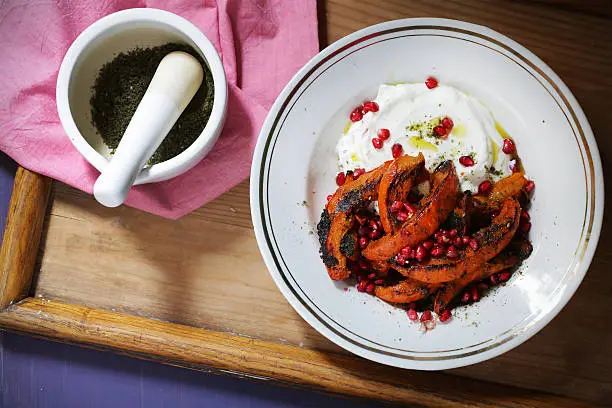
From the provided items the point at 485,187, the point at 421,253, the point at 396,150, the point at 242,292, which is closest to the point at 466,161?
the point at 485,187

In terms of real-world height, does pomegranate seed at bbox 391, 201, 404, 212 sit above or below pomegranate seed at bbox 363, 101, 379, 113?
below

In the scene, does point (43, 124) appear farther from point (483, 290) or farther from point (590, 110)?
point (590, 110)

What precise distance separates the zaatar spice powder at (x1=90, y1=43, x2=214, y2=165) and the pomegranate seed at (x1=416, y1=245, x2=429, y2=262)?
0.75 meters

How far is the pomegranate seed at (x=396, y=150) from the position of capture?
75.3 inches

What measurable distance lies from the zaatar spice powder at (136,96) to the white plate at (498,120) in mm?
223

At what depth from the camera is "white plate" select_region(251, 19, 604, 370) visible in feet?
6.14

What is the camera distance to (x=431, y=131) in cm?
193

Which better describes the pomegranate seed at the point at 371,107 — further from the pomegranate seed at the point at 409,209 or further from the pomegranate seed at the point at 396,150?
the pomegranate seed at the point at 409,209

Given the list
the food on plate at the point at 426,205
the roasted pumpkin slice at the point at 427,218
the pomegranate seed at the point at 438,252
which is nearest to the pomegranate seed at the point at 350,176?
the food on plate at the point at 426,205

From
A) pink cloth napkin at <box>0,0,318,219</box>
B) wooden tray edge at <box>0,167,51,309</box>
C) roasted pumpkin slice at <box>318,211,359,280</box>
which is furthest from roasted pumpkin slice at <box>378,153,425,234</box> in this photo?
wooden tray edge at <box>0,167,51,309</box>

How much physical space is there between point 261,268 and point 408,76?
77 centimetres

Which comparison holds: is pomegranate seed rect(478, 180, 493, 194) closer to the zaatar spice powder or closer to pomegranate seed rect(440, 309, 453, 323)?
pomegranate seed rect(440, 309, 453, 323)

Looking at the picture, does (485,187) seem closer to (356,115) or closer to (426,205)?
(426,205)

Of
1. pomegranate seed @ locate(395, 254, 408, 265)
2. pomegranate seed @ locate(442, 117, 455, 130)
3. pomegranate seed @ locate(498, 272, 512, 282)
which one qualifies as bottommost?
pomegranate seed @ locate(498, 272, 512, 282)
